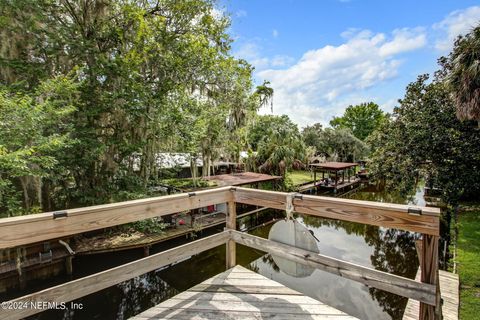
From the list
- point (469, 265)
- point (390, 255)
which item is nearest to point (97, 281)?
point (469, 265)

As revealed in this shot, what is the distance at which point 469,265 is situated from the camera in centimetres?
643

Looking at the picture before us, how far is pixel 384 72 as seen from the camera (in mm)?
20750

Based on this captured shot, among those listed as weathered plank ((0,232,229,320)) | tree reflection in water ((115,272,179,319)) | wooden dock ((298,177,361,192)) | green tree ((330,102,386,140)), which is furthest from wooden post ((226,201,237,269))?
green tree ((330,102,386,140))

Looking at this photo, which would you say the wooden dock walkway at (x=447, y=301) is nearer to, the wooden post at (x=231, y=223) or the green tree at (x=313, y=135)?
the wooden post at (x=231, y=223)

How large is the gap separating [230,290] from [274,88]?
26108mm

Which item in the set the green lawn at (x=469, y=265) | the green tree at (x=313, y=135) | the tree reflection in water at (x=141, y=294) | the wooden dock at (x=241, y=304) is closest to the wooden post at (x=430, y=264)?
the wooden dock at (x=241, y=304)

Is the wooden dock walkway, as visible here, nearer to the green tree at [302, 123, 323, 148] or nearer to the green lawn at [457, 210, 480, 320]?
the green lawn at [457, 210, 480, 320]

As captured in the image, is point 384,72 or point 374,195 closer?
point 374,195

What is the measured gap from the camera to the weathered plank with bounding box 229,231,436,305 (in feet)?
4.66

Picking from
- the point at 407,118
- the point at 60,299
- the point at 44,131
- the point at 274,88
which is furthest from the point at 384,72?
the point at 60,299

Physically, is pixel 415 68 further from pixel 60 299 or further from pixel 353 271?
pixel 60 299

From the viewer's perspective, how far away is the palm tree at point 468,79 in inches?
282

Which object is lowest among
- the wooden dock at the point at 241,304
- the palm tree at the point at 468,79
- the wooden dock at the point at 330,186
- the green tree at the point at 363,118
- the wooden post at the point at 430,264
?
the wooden dock at the point at 330,186

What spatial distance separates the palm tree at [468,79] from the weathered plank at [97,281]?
29.6 feet
